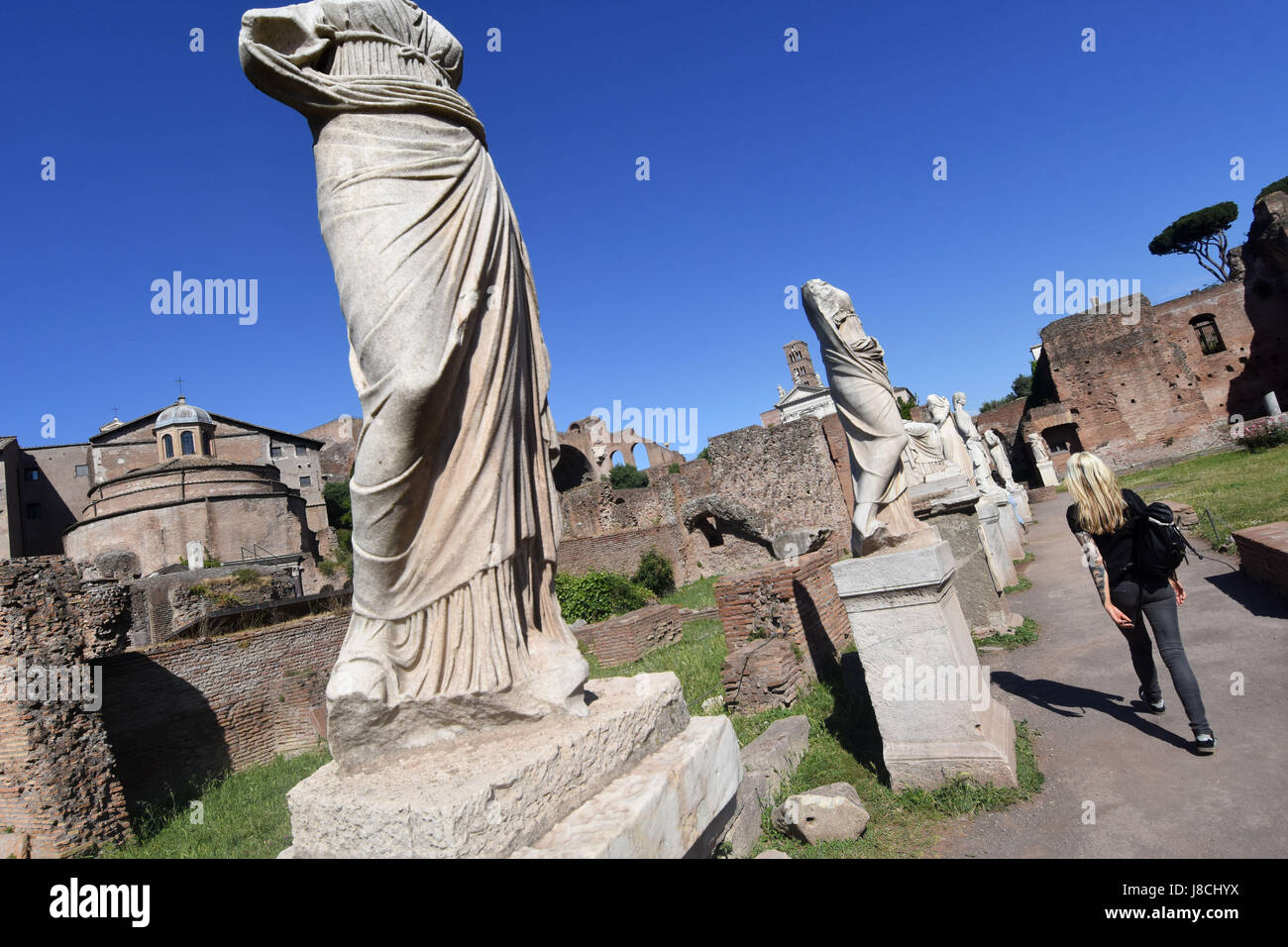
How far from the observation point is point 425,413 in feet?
5.08

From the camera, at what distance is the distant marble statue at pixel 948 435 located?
9680 mm

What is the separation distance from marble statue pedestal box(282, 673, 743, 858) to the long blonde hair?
283 cm

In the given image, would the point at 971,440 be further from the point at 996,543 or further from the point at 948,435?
the point at 996,543

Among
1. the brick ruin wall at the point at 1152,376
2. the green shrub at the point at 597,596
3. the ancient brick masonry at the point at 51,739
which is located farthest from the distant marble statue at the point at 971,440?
the brick ruin wall at the point at 1152,376

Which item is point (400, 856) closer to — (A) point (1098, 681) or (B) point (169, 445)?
(A) point (1098, 681)

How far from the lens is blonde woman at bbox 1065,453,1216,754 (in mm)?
3393

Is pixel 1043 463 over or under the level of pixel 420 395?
over

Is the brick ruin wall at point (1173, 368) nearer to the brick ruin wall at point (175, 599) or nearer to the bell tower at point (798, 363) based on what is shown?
the brick ruin wall at point (175, 599)

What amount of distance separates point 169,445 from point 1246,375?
153 feet

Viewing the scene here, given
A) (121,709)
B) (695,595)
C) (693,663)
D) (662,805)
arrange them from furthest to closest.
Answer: (695,595) → (121,709) → (693,663) → (662,805)

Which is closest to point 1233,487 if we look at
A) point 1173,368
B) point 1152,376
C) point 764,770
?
point 764,770

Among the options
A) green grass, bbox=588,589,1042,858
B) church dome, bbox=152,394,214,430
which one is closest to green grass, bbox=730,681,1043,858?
green grass, bbox=588,589,1042,858

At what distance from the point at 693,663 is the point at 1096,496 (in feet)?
18.6

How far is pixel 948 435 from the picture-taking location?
973 centimetres
